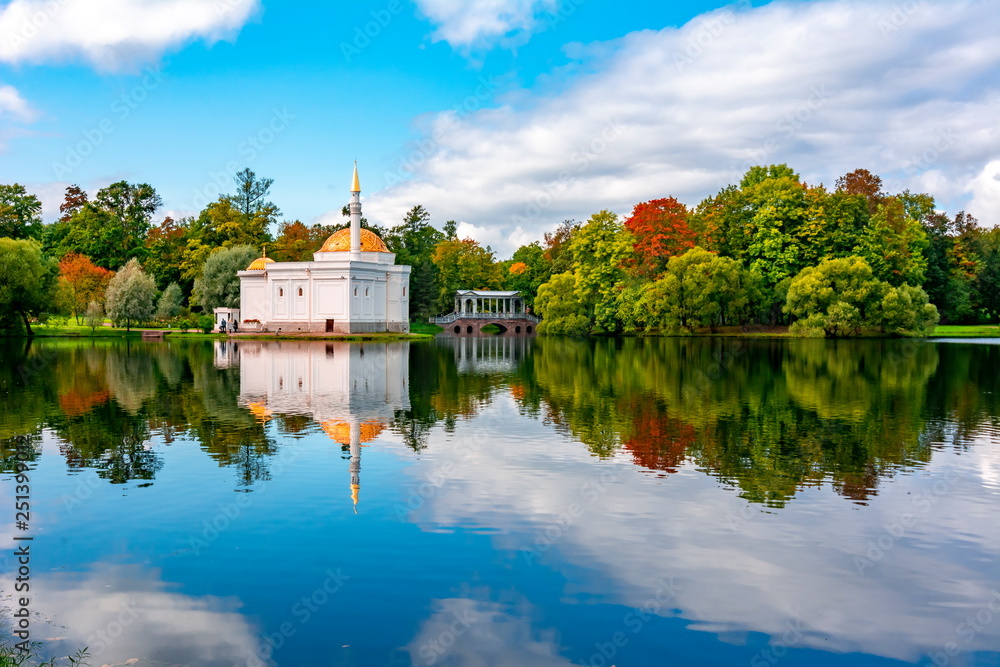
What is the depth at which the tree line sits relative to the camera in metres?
62.3

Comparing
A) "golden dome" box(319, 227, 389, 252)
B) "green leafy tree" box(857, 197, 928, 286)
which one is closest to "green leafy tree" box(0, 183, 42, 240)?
"golden dome" box(319, 227, 389, 252)

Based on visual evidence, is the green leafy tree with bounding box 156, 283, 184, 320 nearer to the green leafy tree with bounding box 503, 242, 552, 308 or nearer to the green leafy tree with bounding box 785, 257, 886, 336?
the green leafy tree with bounding box 503, 242, 552, 308

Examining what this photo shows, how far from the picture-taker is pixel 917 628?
7.13 m

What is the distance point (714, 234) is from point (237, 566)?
233 ft

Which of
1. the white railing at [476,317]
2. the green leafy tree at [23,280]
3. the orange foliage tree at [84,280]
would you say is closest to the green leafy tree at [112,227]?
the orange foliage tree at [84,280]

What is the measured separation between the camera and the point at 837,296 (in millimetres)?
61969

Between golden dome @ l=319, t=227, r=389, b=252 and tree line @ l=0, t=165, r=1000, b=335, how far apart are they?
32.1 ft

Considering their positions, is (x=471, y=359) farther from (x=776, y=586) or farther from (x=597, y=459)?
(x=776, y=586)

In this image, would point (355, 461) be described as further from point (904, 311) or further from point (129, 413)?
point (904, 311)

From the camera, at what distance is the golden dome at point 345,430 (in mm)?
16420

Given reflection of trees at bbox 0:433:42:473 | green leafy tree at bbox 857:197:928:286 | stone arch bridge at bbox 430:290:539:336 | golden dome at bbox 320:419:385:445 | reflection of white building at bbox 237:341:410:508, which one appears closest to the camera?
reflection of trees at bbox 0:433:42:473

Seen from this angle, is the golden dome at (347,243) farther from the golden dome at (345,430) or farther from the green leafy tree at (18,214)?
the golden dome at (345,430)

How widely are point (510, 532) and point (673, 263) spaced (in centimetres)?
5960

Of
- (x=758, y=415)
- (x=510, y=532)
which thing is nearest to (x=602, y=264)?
(x=758, y=415)
